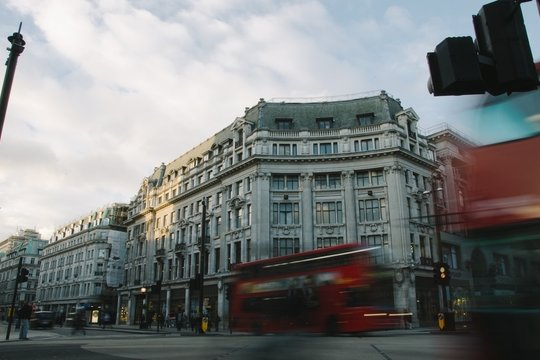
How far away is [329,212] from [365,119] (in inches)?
401

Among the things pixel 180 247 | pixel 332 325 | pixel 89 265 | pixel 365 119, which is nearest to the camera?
pixel 332 325

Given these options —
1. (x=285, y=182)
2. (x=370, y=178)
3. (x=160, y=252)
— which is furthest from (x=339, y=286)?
(x=160, y=252)

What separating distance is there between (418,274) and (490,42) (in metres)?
37.2

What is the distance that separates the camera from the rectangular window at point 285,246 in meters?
40.4

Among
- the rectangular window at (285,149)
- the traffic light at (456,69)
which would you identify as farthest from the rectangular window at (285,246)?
the traffic light at (456,69)

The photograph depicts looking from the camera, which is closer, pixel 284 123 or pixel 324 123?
pixel 324 123

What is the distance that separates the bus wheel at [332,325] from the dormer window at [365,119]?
28.7 metres

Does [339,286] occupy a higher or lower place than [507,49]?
lower

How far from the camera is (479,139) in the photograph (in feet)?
18.3

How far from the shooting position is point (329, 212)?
41.1 m

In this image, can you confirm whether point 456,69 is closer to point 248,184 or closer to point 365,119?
point 248,184

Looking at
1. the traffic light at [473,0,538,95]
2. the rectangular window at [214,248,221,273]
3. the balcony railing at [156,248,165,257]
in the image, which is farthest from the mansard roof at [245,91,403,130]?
the traffic light at [473,0,538,95]

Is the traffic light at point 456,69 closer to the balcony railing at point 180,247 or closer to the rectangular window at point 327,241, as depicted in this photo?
the rectangular window at point 327,241

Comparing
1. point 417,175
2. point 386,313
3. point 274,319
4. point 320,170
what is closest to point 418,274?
point 417,175
